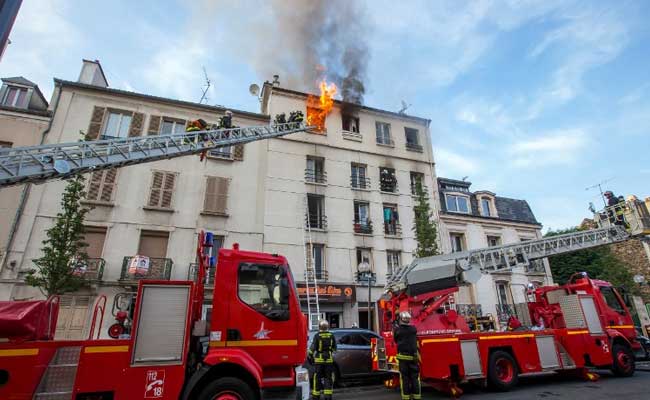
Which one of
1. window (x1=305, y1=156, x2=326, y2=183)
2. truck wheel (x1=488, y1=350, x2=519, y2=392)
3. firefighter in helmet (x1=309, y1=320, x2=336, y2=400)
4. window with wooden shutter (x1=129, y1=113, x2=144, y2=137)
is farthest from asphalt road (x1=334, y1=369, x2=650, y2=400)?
window with wooden shutter (x1=129, y1=113, x2=144, y2=137)

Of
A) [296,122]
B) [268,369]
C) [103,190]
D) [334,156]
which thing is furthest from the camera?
[334,156]

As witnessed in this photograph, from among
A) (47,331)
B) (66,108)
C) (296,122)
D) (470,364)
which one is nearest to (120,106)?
(66,108)

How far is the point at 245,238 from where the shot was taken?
17203mm

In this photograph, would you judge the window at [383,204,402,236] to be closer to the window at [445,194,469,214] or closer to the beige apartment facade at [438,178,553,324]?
the beige apartment facade at [438,178,553,324]

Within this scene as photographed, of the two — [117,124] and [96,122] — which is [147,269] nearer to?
[117,124]

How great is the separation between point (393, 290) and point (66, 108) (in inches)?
722

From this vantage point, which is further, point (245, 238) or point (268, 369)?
point (245, 238)

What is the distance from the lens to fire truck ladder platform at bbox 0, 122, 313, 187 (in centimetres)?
533

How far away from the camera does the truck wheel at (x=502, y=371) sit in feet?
25.9

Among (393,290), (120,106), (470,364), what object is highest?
(120,106)

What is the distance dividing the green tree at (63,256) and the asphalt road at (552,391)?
11043mm

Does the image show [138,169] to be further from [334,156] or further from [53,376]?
[53,376]

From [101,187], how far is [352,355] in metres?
14.2

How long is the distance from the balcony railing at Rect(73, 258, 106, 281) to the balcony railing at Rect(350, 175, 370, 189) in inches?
530
